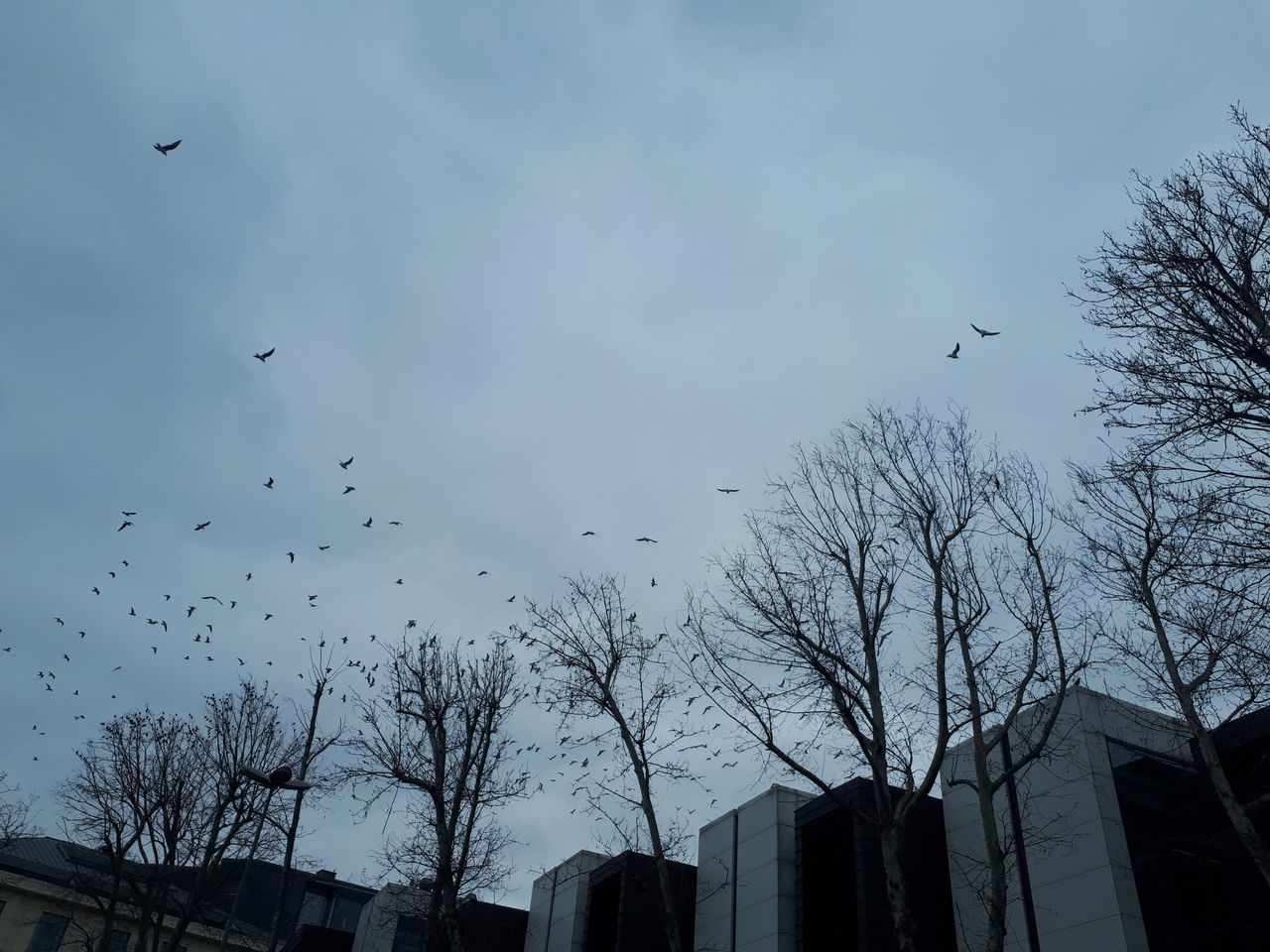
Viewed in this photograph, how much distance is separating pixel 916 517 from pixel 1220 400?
6.37 m

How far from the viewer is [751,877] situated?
2594cm

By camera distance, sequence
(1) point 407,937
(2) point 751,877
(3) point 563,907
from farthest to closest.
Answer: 1. (1) point 407,937
2. (3) point 563,907
3. (2) point 751,877

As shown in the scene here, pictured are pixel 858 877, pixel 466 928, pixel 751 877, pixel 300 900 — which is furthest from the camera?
pixel 300 900

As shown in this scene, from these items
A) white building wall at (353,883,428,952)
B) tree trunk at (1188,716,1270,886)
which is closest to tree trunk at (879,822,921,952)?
tree trunk at (1188,716,1270,886)

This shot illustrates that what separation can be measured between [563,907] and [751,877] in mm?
10675

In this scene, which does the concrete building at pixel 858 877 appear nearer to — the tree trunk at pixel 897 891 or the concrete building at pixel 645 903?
the concrete building at pixel 645 903

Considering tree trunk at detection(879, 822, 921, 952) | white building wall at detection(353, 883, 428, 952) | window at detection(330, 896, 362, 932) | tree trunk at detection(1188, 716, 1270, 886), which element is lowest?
tree trunk at detection(879, 822, 921, 952)

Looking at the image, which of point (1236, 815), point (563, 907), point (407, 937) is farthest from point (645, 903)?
point (1236, 815)

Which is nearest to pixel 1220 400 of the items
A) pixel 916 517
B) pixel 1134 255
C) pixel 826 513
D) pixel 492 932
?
pixel 1134 255

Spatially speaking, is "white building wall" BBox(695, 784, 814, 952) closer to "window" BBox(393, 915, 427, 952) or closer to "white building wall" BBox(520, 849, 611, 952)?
"white building wall" BBox(520, 849, 611, 952)

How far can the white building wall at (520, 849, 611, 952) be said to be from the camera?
32469 mm

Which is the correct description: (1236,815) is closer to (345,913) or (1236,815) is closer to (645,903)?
(645,903)

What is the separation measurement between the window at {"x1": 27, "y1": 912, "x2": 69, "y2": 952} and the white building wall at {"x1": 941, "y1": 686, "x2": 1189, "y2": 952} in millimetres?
42692

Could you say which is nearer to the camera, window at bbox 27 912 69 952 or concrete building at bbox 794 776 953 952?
concrete building at bbox 794 776 953 952
